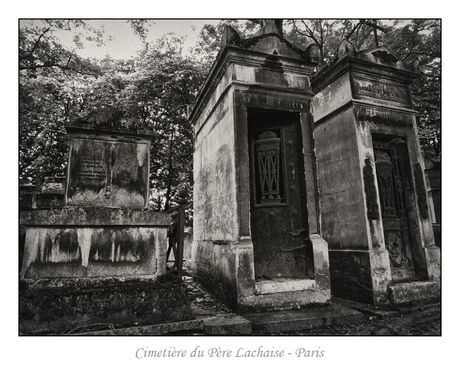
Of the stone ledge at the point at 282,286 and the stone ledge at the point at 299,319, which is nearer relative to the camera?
the stone ledge at the point at 299,319

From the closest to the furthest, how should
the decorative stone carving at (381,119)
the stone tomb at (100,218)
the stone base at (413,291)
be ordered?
the stone tomb at (100,218) → the stone base at (413,291) → the decorative stone carving at (381,119)

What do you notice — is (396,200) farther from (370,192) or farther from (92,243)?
(92,243)

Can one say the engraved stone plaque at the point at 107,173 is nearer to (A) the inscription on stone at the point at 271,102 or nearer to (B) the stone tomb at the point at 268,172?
(B) the stone tomb at the point at 268,172

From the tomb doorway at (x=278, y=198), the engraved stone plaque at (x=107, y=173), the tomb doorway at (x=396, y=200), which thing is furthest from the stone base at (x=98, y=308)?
the tomb doorway at (x=396, y=200)

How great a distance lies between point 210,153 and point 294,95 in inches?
84.1

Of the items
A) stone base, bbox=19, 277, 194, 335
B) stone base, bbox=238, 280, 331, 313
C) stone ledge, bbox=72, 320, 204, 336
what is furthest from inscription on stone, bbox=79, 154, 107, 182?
stone base, bbox=238, 280, 331, 313

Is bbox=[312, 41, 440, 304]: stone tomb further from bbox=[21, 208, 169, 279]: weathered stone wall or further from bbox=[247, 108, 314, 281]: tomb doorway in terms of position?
bbox=[21, 208, 169, 279]: weathered stone wall

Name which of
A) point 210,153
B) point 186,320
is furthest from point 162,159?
point 186,320

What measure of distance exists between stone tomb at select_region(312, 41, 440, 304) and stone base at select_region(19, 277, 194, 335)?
3289mm

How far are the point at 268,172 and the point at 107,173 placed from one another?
2.90m

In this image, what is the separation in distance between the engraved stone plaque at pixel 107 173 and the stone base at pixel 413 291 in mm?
4604

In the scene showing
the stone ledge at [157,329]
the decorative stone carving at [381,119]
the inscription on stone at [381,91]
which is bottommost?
the stone ledge at [157,329]

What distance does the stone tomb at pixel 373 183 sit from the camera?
16.6 feet

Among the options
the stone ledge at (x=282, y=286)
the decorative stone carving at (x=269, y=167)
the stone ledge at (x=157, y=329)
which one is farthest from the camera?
the decorative stone carving at (x=269, y=167)
